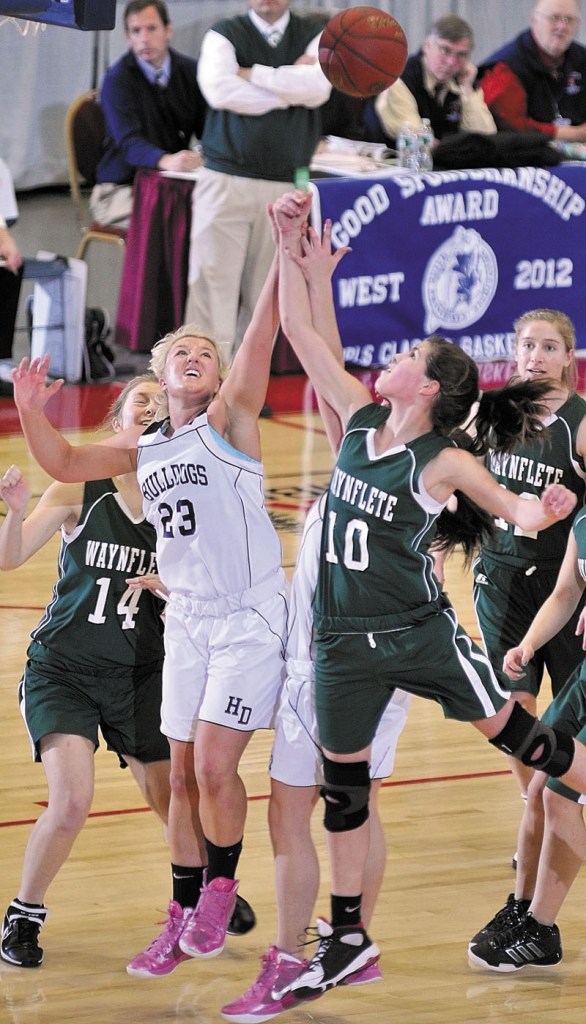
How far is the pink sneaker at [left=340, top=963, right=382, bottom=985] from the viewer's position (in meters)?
3.92

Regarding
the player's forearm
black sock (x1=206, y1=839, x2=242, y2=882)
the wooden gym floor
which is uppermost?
the player's forearm

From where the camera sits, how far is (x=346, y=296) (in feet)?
34.1

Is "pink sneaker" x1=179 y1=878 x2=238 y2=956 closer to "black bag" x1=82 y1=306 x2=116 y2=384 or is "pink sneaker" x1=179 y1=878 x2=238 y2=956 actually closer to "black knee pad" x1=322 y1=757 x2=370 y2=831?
"black knee pad" x1=322 y1=757 x2=370 y2=831

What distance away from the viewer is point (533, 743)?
3.95 metres

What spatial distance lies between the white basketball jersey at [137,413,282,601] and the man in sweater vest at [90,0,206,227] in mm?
6776

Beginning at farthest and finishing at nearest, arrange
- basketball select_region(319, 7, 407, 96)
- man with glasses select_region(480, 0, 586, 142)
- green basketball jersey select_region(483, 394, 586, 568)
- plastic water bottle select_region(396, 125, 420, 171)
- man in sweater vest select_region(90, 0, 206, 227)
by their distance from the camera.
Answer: man with glasses select_region(480, 0, 586, 142) < man in sweater vest select_region(90, 0, 206, 227) < plastic water bottle select_region(396, 125, 420, 171) < basketball select_region(319, 7, 407, 96) < green basketball jersey select_region(483, 394, 586, 568)

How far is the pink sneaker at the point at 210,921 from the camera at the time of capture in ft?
13.3

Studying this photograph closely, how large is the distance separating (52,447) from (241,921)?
1373mm

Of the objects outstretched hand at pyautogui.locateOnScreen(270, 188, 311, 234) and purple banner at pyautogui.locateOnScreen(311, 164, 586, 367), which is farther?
purple banner at pyautogui.locateOnScreen(311, 164, 586, 367)

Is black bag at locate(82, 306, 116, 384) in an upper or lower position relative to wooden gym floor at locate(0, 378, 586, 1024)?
lower

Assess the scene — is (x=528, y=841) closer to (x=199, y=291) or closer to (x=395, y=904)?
(x=395, y=904)

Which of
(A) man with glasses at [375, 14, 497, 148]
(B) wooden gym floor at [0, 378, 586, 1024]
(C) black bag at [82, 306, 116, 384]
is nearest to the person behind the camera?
(B) wooden gym floor at [0, 378, 586, 1024]

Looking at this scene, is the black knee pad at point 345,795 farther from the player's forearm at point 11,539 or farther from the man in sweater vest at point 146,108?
the man in sweater vest at point 146,108

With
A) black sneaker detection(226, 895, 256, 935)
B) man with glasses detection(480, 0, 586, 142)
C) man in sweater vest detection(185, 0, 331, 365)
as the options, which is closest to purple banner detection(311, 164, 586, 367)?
man in sweater vest detection(185, 0, 331, 365)
